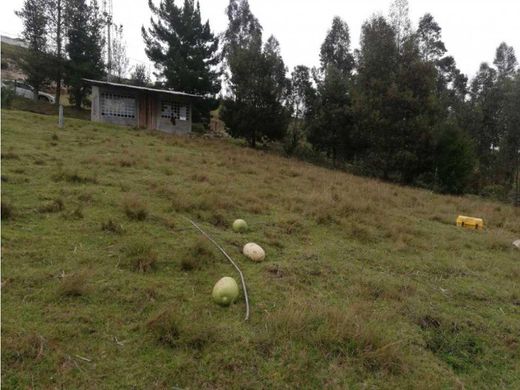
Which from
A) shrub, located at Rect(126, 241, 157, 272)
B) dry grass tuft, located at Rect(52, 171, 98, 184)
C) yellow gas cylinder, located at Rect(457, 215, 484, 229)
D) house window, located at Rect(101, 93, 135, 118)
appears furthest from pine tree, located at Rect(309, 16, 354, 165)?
shrub, located at Rect(126, 241, 157, 272)

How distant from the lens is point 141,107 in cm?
2003

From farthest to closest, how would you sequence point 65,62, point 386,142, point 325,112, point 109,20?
point 109,20 → point 65,62 → point 325,112 → point 386,142

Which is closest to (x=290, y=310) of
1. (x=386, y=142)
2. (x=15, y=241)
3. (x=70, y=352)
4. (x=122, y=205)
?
(x=70, y=352)

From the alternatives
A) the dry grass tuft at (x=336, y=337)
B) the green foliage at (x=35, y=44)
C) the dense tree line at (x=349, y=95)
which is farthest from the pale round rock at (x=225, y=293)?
the green foliage at (x=35, y=44)

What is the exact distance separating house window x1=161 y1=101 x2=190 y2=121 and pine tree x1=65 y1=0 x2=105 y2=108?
647cm

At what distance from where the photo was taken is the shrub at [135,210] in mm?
4977

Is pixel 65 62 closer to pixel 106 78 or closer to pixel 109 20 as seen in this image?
Result: pixel 106 78

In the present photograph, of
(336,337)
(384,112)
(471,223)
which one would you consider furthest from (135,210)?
(384,112)

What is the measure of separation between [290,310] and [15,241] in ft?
9.42

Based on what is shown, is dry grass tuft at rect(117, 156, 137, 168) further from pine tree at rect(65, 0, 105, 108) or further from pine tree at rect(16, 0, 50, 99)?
pine tree at rect(16, 0, 50, 99)

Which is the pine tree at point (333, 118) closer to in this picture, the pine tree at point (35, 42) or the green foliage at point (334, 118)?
the green foliage at point (334, 118)

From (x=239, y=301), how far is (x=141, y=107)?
61.6 ft

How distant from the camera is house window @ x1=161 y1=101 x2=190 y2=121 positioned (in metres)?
20.7

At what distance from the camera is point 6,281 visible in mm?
3000
